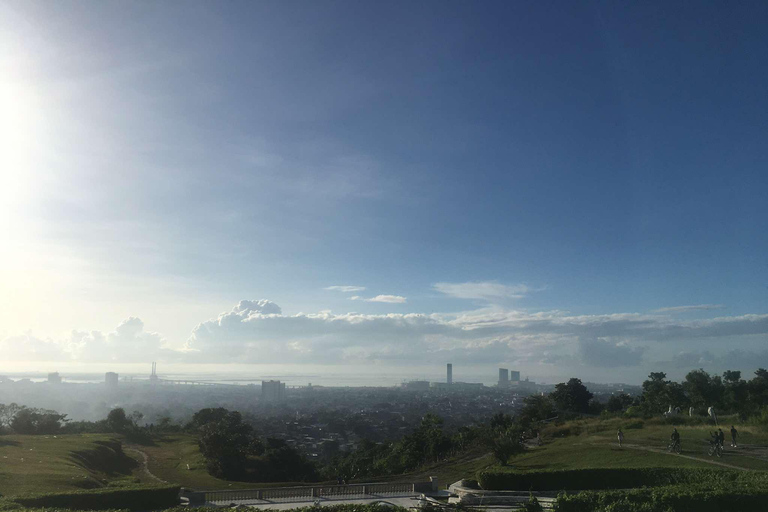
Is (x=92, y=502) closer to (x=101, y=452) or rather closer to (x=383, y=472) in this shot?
(x=101, y=452)

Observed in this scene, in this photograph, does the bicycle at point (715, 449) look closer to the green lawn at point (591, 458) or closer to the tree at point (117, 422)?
the green lawn at point (591, 458)

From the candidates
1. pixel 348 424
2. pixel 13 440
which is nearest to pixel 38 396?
pixel 348 424

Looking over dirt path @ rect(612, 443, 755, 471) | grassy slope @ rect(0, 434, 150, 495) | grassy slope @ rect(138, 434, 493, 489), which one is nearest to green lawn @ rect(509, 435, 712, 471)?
dirt path @ rect(612, 443, 755, 471)

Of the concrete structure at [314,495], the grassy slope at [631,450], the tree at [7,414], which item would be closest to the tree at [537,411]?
the grassy slope at [631,450]

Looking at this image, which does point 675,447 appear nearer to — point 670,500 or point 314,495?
point 670,500

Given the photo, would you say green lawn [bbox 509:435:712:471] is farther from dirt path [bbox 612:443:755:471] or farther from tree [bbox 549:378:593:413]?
tree [bbox 549:378:593:413]
